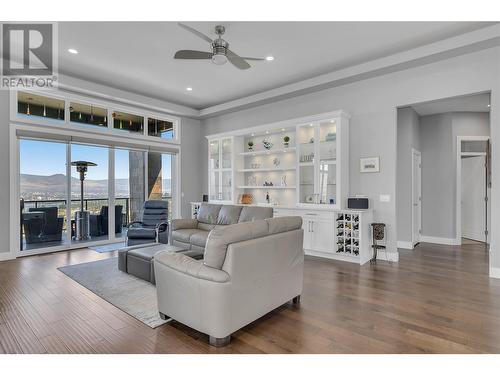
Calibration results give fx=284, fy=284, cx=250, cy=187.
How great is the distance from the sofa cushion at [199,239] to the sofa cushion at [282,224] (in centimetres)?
215

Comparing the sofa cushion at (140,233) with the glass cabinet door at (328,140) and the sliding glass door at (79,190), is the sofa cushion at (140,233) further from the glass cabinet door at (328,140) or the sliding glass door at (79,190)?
the glass cabinet door at (328,140)

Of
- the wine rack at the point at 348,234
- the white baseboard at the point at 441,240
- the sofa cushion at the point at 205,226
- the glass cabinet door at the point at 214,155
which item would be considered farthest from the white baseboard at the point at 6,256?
the white baseboard at the point at 441,240

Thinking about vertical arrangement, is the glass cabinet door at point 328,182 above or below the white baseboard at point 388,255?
above

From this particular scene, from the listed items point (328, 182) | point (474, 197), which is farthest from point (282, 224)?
point (474, 197)

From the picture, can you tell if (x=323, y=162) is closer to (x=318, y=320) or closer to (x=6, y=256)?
(x=318, y=320)

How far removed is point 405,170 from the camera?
20.4 feet

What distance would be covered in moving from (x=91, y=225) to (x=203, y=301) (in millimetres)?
5117

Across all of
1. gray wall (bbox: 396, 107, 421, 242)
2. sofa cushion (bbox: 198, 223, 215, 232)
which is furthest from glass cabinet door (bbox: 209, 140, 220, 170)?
gray wall (bbox: 396, 107, 421, 242)

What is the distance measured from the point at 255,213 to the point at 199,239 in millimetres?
1067

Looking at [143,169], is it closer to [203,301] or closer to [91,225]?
[91,225]

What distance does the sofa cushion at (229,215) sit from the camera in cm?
540

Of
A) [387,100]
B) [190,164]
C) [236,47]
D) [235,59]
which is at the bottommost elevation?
[190,164]
